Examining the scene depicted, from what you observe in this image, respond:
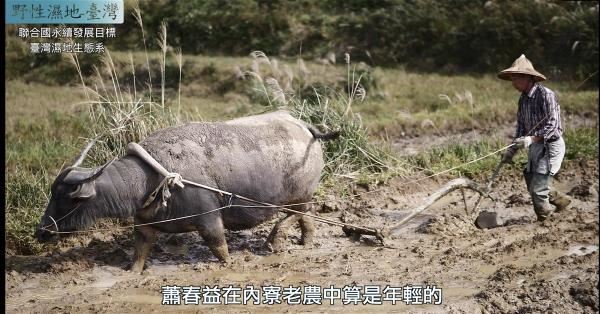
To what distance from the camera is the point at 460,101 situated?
36.3 feet

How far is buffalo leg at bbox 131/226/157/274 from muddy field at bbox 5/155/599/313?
0.26 feet

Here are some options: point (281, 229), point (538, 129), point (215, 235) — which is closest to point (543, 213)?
point (538, 129)

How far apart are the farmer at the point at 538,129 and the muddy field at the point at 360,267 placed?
32cm

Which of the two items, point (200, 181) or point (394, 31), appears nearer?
point (200, 181)

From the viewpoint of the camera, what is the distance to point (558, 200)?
6.64 meters

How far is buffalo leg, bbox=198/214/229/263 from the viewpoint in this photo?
546 cm

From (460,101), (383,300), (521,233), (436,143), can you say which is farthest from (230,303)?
(460,101)

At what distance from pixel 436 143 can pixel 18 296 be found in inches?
229

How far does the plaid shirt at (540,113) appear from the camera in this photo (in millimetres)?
6246

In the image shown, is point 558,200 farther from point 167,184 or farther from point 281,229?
point 167,184

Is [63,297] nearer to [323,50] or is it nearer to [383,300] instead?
[383,300]

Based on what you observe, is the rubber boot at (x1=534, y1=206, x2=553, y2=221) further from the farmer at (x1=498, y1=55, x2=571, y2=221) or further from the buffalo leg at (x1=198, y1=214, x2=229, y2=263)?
the buffalo leg at (x1=198, y1=214, x2=229, y2=263)

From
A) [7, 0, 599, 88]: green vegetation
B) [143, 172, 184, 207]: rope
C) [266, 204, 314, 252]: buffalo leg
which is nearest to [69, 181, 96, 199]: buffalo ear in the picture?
[143, 172, 184, 207]: rope

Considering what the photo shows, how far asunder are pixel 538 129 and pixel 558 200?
27.4 inches
